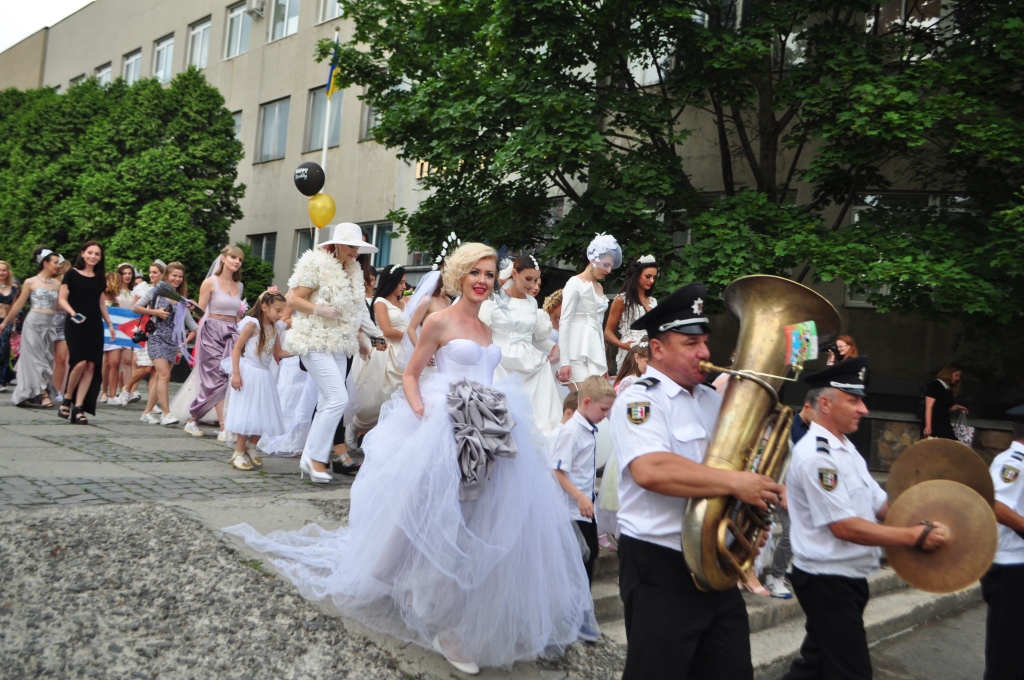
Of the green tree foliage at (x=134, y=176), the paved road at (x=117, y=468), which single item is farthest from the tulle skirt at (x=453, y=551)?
the green tree foliage at (x=134, y=176)

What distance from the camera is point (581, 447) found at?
18.1 feet

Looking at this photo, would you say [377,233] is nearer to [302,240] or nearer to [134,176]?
[302,240]

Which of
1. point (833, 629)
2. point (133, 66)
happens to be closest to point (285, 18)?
point (133, 66)

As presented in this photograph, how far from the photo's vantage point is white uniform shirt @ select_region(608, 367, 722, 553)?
3539mm

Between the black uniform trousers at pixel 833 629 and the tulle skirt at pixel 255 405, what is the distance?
524 centimetres

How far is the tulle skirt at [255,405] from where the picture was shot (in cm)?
817

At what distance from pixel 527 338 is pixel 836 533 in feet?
12.3

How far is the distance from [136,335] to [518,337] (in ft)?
22.7

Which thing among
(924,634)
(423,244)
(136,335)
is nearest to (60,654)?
(924,634)

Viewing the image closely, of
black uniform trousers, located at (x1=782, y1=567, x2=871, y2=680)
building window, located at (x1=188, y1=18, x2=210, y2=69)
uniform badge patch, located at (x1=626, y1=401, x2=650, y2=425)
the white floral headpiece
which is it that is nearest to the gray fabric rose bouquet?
uniform badge patch, located at (x1=626, y1=401, x2=650, y2=425)

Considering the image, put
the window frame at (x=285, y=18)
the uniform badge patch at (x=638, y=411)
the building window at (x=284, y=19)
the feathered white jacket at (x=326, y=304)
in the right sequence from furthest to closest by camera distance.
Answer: the building window at (x=284, y=19)
the window frame at (x=285, y=18)
the feathered white jacket at (x=326, y=304)
the uniform badge patch at (x=638, y=411)

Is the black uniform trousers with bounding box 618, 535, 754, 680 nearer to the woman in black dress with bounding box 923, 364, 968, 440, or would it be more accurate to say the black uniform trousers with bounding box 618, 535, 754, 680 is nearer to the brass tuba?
the brass tuba

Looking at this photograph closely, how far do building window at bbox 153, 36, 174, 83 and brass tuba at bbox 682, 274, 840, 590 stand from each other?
33284mm

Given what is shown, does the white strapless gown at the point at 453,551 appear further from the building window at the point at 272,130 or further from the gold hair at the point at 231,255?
the building window at the point at 272,130
